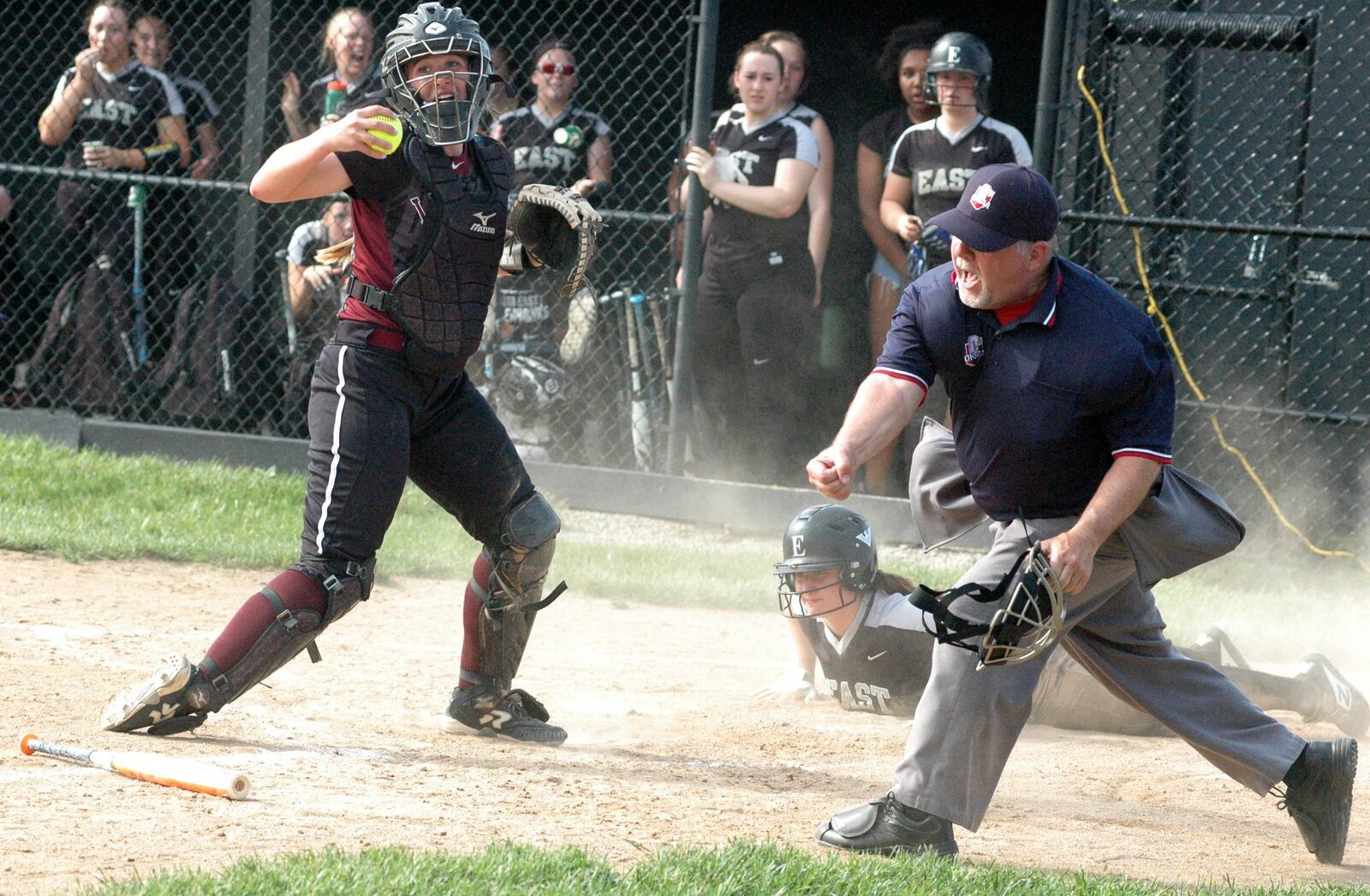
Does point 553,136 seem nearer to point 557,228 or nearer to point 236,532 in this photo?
point 236,532

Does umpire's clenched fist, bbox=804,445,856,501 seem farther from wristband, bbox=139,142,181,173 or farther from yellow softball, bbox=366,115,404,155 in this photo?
wristband, bbox=139,142,181,173

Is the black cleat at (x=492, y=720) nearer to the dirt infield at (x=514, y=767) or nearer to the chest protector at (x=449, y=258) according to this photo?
the dirt infield at (x=514, y=767)

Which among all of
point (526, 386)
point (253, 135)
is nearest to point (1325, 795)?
point (526, 386)

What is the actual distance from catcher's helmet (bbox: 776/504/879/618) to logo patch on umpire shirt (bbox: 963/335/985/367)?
1317 millimetres

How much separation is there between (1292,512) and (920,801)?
17.7ft

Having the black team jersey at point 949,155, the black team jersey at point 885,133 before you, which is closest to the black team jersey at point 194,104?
the black team jersey at point 885,133

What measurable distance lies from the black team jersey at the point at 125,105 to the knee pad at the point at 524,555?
5173 millimetres

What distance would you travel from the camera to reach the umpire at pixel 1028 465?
3387 mm

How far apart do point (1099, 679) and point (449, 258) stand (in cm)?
200

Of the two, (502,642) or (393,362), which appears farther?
(502,642)

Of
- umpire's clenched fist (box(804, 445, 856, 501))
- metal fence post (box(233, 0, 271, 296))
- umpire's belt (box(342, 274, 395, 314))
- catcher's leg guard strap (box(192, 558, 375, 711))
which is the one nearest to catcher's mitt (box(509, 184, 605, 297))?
umpire's belt (box(342, 274, 395, 314))

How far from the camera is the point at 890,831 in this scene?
353 cm

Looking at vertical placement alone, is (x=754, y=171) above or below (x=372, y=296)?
above

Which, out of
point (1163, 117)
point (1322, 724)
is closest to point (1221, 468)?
point (1163, 117)
